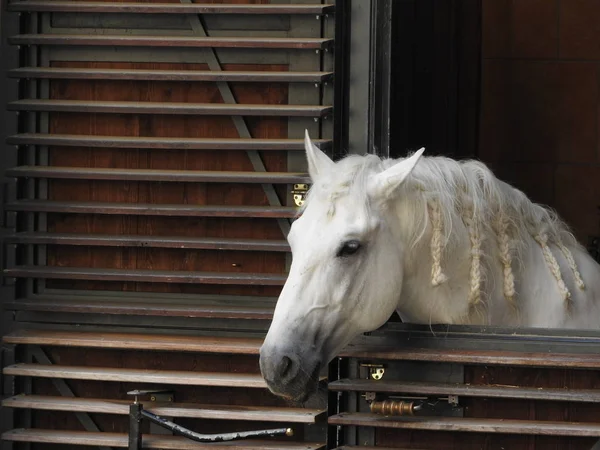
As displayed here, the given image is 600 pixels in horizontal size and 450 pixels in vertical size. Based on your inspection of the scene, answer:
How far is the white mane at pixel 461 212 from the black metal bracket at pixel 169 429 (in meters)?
0.70

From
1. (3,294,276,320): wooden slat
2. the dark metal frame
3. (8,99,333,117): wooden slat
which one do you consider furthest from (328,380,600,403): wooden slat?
(8,99,333,117): wooden slat

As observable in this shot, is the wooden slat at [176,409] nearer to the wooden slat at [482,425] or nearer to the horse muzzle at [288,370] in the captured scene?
the wooden slat at [482,425]

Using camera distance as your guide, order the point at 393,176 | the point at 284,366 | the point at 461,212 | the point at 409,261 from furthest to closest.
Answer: the point at 461,212 < the point at 409,261 < the point at 393,176 < the point at 284,366

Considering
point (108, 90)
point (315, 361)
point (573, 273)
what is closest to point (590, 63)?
point (573, 273)

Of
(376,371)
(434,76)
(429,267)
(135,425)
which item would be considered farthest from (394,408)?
(434,76)

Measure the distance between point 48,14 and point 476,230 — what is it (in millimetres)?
1642

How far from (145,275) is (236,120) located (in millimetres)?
596

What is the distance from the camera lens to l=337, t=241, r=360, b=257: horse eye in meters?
2.99

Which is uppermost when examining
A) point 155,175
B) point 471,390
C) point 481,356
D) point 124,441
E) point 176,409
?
point 155,175

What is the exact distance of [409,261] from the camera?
318 centimetres

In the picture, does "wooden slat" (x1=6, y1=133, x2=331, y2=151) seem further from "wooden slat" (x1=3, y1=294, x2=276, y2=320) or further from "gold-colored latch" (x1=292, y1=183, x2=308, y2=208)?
"wooden slat" (x1=3, y1=294, x2=276, y2=320)

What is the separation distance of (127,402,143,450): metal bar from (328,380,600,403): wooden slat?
0.61 metres

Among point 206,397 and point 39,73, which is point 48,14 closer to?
point 39,73

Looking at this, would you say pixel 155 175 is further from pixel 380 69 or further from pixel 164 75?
pixel 380 69
